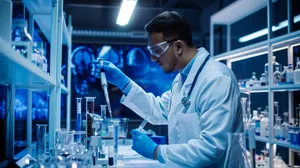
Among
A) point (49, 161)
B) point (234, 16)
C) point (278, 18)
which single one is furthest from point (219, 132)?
point (278, 18)

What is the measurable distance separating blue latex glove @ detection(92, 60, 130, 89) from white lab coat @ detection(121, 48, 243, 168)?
534 millimetres

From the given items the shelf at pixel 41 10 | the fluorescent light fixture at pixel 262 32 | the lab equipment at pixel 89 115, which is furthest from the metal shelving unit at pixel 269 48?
the shelf at pixel 41 10

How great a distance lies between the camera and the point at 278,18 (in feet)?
14.0

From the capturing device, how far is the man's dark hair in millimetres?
1815

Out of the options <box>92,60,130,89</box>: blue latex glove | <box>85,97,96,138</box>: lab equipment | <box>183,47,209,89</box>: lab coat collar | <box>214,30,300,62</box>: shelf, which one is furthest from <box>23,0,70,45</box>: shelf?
<box>214,30,300,62</box>: shelf

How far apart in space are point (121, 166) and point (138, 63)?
4365 millimetres

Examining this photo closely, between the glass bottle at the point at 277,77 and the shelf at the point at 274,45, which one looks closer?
the shelf at the point at 274,45

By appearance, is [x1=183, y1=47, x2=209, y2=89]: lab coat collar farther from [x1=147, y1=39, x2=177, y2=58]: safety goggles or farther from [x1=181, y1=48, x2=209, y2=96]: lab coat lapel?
[x1=147, y1=39, x2=177, y2=58]: safety goggles

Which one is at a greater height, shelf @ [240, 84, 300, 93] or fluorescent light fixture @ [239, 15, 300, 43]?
fluorescent light fixture @ [239, 15, 300, 43]

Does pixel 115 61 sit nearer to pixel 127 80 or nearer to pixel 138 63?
pixel 138 63

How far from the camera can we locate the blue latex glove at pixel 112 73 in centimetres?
220

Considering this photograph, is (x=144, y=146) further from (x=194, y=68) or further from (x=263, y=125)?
(x=263, y=125)

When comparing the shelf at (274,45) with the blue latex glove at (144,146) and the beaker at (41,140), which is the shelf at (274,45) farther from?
the beaker at (41,140)

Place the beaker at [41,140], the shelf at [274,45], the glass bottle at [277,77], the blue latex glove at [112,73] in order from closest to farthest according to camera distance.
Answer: the beaker at [41,140] < the blue latex glove at [112,73] < the shelf at [274,45] < the glass bottle at [277,77]
